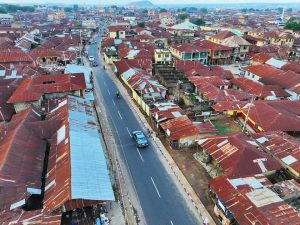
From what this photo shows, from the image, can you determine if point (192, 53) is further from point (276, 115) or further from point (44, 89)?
point (44, 89)

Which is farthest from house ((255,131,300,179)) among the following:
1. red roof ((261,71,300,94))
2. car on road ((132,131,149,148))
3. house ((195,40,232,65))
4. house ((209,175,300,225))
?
house ((195,40,232,65))

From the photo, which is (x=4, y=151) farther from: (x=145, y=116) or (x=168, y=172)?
(x=145, y=116)

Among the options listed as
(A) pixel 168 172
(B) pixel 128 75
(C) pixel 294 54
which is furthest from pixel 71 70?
→ (C) pixel 294 54

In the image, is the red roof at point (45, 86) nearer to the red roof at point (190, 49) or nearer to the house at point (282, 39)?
the red roof at point (190, 49)

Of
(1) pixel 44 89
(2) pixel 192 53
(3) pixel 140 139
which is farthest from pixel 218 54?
(1) pixel 44 89

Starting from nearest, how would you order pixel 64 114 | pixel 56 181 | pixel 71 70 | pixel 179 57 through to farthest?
pixel 56 181 → pixel 64 114 → pixel 71 70 → pixel 179 57

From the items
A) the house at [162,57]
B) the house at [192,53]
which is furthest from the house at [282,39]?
the house at [162,57]
